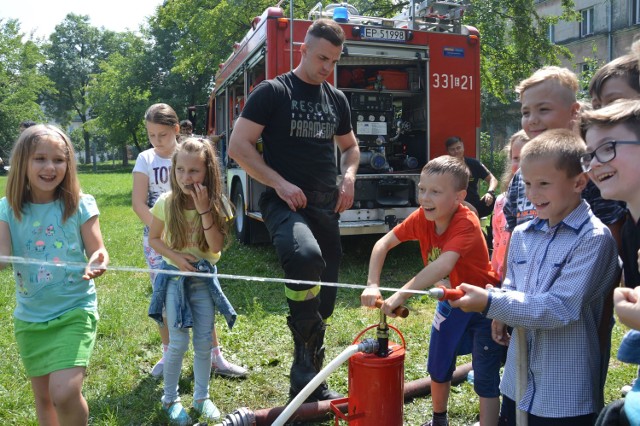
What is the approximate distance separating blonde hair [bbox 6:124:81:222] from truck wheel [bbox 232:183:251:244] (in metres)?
6.16

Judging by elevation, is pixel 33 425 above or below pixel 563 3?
below

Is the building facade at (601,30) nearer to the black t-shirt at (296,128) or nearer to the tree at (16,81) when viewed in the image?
the black t-shirt at (296,128)

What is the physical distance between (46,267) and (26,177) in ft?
1.49

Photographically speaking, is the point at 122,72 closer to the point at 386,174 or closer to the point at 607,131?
the point at 386,174

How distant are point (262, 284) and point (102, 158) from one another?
7815 centimetres

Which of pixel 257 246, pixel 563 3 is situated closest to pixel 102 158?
pixel 563 3

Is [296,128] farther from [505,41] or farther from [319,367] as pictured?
[505,41]

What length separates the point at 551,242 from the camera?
2.18 m

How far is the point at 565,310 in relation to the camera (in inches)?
78.7

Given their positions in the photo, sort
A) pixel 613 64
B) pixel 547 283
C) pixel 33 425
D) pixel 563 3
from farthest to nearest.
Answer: pixel 563 3 < pixel 33 425 < pixel 613 64 < pixel 547 283

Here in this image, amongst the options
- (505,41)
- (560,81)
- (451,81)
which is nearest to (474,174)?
(451,81)

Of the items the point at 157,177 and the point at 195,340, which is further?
the point at 157,177

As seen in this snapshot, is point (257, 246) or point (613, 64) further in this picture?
point (257, 246)

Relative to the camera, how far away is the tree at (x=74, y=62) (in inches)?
2623
